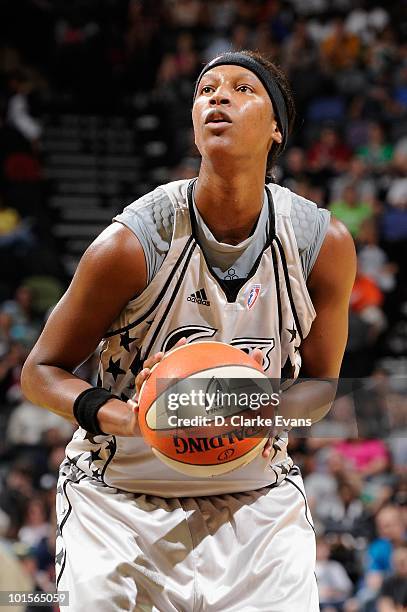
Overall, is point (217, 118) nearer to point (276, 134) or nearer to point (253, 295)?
point (276, 134)

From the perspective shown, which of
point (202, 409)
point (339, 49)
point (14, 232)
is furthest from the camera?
point (339, 49)

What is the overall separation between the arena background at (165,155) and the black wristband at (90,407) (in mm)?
2967

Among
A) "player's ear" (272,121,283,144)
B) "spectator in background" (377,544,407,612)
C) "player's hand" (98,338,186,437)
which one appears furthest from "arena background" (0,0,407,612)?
"player's hand" (98,338,186,437)

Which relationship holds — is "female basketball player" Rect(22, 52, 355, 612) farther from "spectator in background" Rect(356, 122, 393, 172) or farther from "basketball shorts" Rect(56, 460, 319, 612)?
"spectator in background" Rect(356, 122, 393, 172)

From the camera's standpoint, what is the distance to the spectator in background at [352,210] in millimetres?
9156

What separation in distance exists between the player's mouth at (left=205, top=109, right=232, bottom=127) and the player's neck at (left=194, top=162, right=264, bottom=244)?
0.13 metres

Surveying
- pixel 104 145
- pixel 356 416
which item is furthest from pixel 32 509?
pixel 104 145

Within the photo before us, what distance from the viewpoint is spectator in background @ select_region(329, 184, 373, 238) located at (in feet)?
30.0

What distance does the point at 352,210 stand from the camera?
923 cm

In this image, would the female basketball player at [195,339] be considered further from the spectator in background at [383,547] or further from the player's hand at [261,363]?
→ the spectator in background at [383,547]

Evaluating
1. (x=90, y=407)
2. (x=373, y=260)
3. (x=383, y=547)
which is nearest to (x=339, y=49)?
(x=373, y=260)

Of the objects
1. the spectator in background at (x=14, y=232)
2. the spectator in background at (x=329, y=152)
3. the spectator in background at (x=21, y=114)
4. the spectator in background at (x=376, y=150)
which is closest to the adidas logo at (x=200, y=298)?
the spectator in background at (x=14, y=232)

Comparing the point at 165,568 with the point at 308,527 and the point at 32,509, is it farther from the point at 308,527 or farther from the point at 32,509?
the point at 32,509

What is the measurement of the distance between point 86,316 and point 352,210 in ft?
22.5
